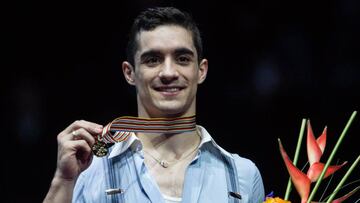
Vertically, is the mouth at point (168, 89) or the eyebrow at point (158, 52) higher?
the eyebrow at point (158, 52)

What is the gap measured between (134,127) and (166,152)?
0.22 metres

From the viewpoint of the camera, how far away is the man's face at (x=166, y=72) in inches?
78.7

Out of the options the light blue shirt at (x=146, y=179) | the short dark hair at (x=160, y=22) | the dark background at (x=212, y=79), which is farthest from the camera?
the dark background at (x=212, y=79)

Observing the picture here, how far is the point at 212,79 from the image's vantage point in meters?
3.38

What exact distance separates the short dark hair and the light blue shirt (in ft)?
0.96

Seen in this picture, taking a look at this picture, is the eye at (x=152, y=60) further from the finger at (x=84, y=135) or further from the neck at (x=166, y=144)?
the finger at (x=84, y=135)

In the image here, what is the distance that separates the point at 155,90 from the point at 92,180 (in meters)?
0.34

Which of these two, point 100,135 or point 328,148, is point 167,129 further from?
point 328,148

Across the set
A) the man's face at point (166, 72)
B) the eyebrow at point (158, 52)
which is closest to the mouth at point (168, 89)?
the man's face at point (166, 72)

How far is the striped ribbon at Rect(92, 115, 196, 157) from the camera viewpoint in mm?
1791

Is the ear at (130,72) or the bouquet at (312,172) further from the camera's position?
the ear at (130,72)

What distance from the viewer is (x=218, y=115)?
333 cm

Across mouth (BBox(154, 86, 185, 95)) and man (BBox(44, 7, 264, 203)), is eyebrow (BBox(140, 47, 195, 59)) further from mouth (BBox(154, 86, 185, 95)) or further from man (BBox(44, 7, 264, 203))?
mouth (BBox(154, 86, 185, 95))

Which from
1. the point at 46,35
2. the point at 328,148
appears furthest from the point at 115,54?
the point at 328,148
